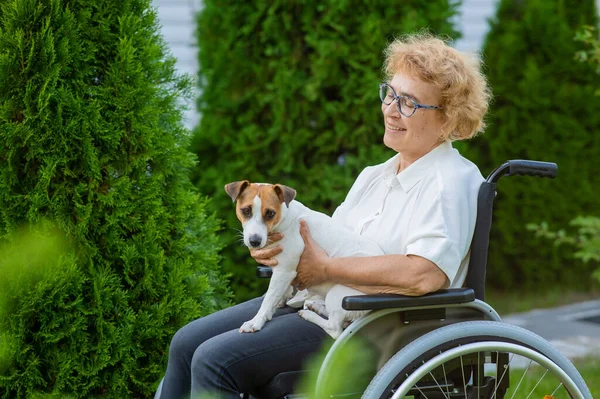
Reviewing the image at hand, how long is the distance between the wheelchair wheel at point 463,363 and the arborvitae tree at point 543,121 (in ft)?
12.9

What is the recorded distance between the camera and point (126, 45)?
2.73 meters

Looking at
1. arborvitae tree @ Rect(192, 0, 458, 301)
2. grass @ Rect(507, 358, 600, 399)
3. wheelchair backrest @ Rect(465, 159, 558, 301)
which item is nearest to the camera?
wheelchair backrest @ Rect(465, 159, 558, 301)

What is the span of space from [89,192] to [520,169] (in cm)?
133

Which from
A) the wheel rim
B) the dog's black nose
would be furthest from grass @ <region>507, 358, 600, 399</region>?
the dog's black nose

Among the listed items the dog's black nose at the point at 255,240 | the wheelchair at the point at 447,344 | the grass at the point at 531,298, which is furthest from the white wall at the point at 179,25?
the wheelchair at the point at 447,344

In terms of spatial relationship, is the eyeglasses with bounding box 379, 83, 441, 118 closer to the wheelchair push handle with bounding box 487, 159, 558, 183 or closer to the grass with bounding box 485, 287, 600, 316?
the wheelchair push handle with bounding box 487, 159, 558, 183

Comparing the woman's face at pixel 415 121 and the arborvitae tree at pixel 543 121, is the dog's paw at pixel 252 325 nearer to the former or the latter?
the woman's face at pixel 415 121

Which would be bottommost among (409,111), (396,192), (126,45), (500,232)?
(500,232)

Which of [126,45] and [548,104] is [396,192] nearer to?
[126,45]

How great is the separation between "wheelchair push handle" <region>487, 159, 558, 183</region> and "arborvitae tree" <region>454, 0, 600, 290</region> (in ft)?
12.2

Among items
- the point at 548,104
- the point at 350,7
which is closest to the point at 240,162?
the point at 350,7

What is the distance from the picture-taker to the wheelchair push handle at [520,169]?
2.49 metres

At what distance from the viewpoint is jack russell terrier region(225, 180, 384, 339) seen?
2480 millimetres

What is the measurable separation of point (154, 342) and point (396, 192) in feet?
3.12
